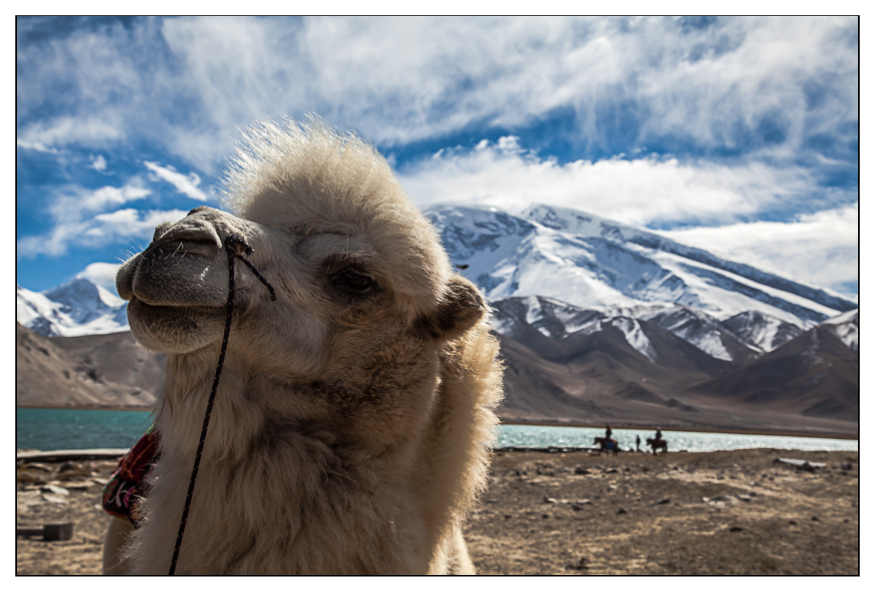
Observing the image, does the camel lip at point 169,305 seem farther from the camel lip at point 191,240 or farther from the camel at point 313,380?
the camel lip at point 191,240

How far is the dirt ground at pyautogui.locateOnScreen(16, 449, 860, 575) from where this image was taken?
7496 mm

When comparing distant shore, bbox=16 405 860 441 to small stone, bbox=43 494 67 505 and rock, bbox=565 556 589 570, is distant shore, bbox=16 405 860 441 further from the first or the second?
rock, bbox=565 556 589 570

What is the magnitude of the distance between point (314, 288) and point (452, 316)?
534mm

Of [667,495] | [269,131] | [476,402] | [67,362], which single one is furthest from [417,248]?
[67,362]

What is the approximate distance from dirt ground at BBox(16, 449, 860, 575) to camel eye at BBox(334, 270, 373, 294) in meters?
6.18

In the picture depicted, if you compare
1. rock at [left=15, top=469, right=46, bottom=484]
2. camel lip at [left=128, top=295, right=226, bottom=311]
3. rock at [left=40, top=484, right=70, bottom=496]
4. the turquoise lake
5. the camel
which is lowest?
the turquoise lake

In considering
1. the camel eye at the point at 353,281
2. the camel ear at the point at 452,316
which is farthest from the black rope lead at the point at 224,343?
the camel ear at the point at 452,316

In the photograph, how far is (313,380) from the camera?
2037 millimetres

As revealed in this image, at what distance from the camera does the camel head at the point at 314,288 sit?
171 centimetres

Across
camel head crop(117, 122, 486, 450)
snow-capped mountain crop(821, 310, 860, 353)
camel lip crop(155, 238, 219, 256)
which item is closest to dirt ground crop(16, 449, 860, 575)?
camel head crop(117, 122, 486, 450)

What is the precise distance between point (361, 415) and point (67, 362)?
139 metres

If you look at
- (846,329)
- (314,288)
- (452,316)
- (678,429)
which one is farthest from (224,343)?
(846,329)

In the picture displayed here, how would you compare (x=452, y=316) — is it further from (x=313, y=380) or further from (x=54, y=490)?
(x=54, y=490)
